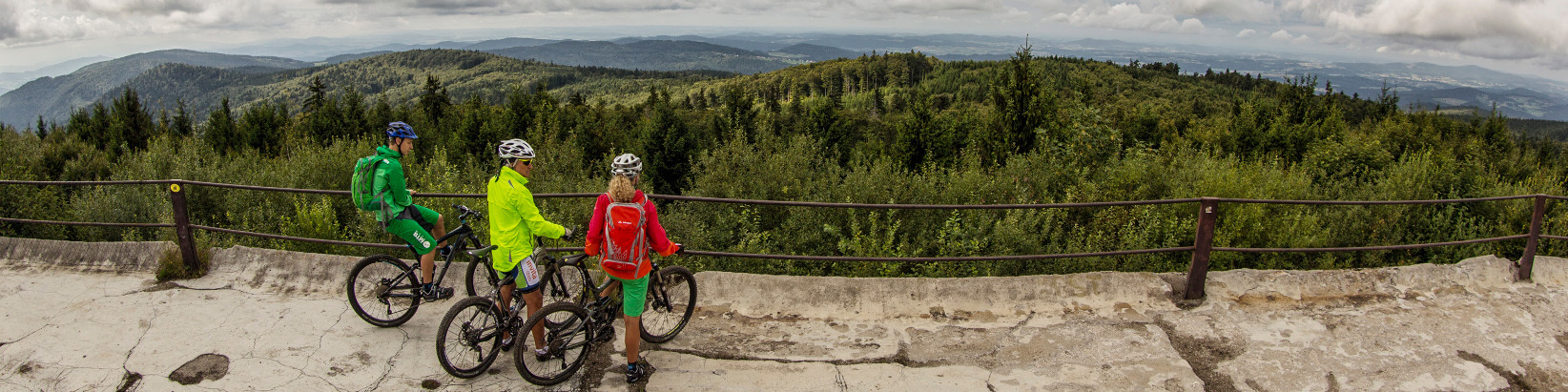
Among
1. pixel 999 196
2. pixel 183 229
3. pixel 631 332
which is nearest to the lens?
pixel 631 332

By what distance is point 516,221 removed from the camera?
4.15 m

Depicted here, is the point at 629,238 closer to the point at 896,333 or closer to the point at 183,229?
the point at 896,333

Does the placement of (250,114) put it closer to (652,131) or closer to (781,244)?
(652,131)

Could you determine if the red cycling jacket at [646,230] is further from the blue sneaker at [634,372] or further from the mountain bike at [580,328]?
the blue sneaker at [634,372]

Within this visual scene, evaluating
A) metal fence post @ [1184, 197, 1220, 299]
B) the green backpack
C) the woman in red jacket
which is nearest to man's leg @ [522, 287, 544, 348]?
the woman in red jacket

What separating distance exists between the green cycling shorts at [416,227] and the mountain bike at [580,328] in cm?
106

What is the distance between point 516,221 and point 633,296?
0.83 metres

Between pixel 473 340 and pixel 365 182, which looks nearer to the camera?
pixel 473 340

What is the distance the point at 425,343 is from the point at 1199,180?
9.23 metres

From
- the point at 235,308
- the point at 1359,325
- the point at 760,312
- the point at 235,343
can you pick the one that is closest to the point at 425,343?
the point at 235,343

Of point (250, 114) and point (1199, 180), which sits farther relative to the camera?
point (250, 114)

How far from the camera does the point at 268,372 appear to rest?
4312mm

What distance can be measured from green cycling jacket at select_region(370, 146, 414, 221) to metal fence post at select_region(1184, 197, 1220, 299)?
19.0 feet

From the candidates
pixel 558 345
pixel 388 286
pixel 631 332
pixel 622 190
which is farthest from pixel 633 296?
pixel 388 286
